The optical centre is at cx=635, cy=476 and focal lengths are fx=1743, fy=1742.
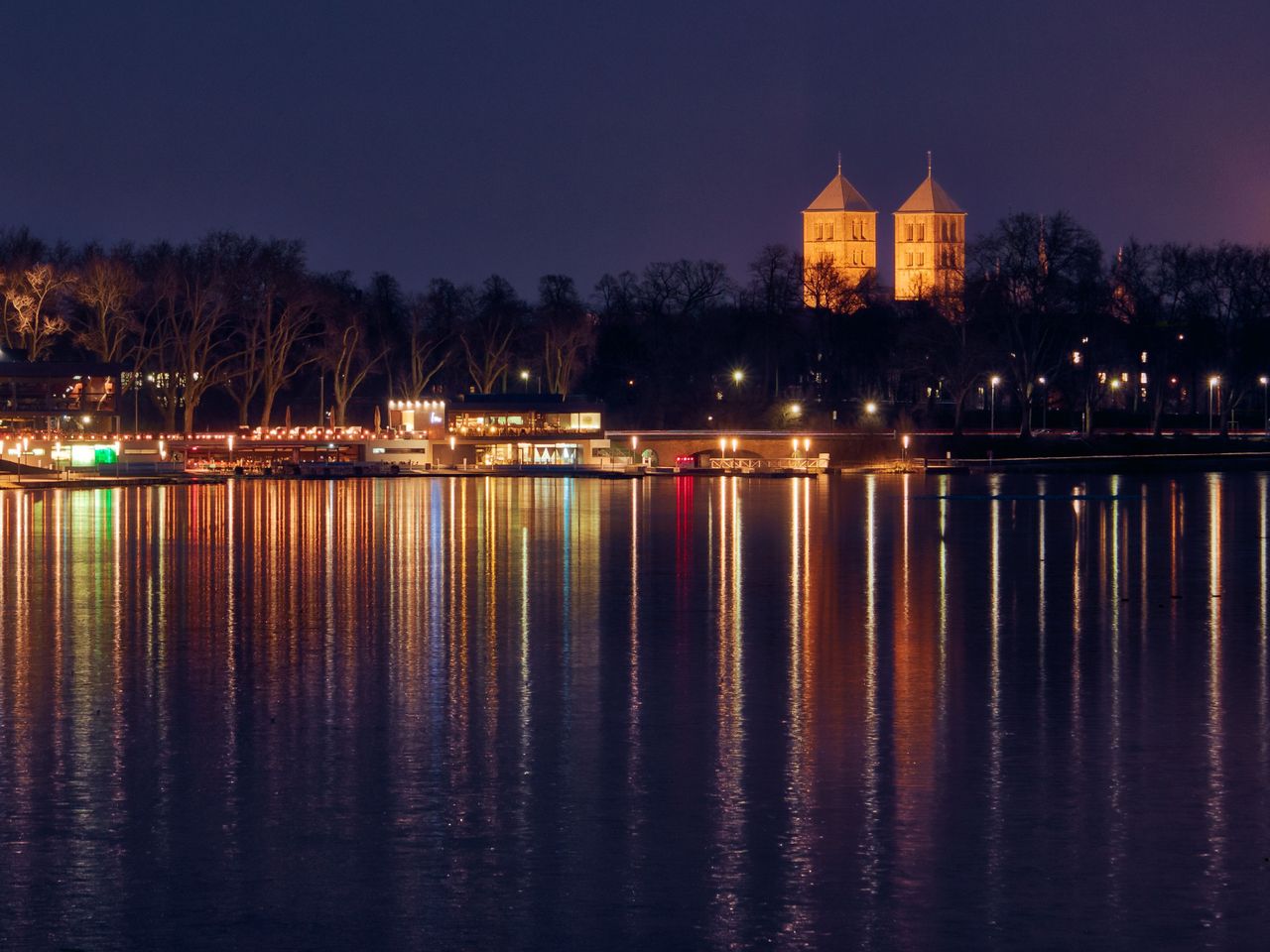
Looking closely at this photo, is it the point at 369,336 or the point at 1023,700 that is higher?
the point at 369,336

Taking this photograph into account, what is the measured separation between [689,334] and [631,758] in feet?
383

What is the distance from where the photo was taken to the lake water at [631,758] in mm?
12133

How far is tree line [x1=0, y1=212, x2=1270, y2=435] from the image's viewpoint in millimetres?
106188

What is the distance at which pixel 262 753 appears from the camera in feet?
56.1

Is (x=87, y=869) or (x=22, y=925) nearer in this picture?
(x=22, y=925)

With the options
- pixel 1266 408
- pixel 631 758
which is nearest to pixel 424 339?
pixel 1266 408

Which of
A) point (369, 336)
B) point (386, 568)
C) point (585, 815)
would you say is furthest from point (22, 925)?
point (369, 336)

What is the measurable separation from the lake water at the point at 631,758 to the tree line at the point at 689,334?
232 ft

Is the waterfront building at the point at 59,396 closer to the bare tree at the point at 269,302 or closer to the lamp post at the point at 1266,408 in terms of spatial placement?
the bare tree at the point at 269,302

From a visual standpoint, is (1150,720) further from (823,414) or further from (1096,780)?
(823,414)

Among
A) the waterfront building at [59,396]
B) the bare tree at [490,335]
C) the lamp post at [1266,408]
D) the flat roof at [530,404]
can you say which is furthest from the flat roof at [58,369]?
the lamp post at [1266,408]

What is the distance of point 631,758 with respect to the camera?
55.6 feet

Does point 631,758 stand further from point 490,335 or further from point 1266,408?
point 1266,408

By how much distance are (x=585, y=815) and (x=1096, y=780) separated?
4826mm
